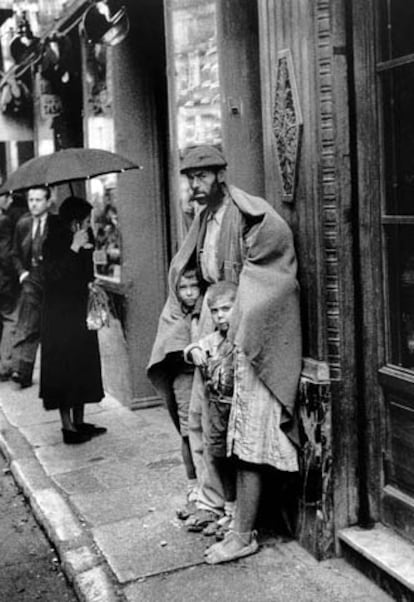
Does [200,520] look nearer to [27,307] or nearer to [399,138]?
[399,138]

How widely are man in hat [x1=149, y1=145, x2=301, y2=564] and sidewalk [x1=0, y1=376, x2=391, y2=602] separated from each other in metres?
0.25

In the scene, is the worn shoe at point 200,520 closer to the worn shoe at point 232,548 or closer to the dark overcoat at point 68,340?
the worn shoe at point 232,548

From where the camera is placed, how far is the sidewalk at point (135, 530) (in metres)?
4.51

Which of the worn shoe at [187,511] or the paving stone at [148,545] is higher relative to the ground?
the worn shoe at [187,511]

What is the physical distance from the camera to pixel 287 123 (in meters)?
4.77

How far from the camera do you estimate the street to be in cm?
496

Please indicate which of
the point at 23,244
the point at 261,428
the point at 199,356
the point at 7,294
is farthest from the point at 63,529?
the point at 7,294

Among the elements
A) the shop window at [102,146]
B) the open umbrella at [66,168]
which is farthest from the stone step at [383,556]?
the shop window at [102,146]

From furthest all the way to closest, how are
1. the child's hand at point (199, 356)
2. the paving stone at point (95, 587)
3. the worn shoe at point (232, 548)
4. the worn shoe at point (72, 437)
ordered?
the worn shoe at point (72, 437) → the child's hand at point (199, 356) → the worn shoe at point (232, 548) → the paving stone at point (95, 587)

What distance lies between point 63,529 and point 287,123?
2736 millimetres

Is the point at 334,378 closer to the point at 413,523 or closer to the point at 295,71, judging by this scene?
the point at 413,523

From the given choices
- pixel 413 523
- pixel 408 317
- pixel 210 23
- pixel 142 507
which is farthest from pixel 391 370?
pixel 210 23

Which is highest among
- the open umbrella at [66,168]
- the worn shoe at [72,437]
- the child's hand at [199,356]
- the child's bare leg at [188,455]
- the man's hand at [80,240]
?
the open umbrella at [66,168]

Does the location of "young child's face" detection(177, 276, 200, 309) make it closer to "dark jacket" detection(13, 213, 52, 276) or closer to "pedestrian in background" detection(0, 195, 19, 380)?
"dark jacket" detection(13, 213, 52, 276)
